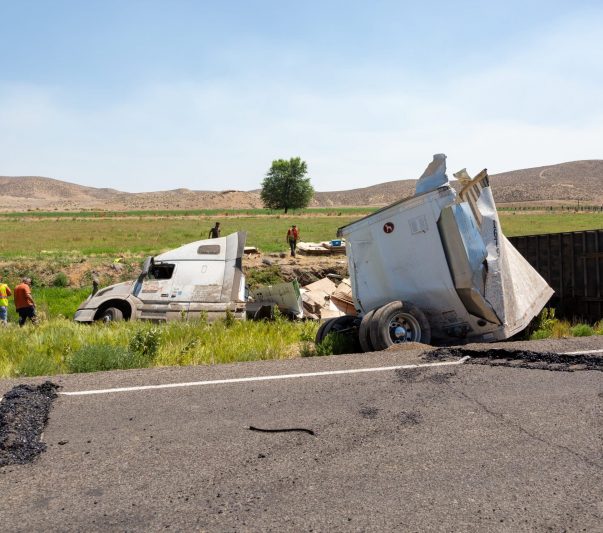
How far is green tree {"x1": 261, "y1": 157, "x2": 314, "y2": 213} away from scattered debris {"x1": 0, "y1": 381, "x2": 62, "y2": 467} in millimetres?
115562

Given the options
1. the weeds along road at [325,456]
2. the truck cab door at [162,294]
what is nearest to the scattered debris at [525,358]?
the weeds along road at [325,456]

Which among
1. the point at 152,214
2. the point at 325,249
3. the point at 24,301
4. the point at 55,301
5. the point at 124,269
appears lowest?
the point at 55,301

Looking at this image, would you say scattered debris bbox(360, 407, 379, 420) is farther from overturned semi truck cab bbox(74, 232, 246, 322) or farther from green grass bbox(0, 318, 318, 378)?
overturned semi truck cab bbox(74, 232, 246, 322)

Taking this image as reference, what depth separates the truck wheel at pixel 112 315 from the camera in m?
14.4

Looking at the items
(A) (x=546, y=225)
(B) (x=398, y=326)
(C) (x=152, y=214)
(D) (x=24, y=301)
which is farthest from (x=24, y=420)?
(C) (x=152, y=214)

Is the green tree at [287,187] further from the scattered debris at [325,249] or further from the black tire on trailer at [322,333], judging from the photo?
the black tire on trailer at [322,333]

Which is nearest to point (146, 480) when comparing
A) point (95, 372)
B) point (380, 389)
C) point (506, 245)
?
point (380, 389)

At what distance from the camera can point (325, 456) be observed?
4.50m

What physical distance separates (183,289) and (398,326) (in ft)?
23.6

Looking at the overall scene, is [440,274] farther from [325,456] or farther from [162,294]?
[162,294]

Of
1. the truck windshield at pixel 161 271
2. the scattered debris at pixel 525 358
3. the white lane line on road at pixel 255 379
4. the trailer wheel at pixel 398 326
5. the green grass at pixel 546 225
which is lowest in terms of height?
the scattered debris at pixel 525 358

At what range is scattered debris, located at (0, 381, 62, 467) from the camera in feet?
15.2

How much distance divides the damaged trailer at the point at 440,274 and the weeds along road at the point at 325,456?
6.80 feet

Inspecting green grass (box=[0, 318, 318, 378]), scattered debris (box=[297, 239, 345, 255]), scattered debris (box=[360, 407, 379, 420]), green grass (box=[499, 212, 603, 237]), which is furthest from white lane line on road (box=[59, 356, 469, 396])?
green grass (box=[499, 212, 603, 237])
